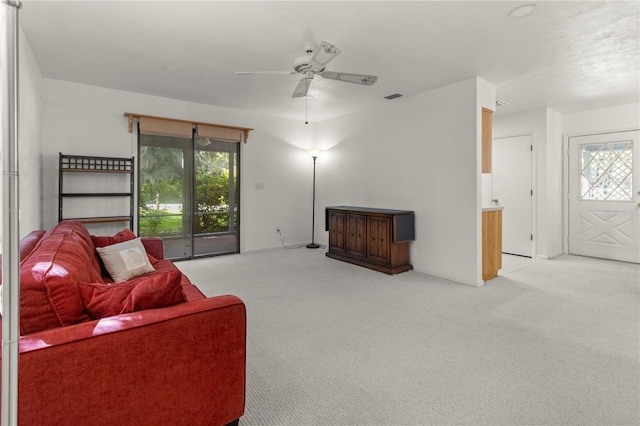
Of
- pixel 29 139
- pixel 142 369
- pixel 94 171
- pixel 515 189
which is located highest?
pixel 29 139

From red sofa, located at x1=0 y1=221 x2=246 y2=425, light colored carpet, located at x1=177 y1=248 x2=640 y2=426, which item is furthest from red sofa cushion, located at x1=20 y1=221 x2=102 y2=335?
light colored carpet, located at x1=177 y1=248 x2=640 y2=426

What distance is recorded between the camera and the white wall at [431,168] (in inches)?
154

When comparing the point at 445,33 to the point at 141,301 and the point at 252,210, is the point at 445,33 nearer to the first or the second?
the point at 141,301

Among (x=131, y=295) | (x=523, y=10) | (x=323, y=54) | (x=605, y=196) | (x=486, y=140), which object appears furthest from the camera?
(x=605, y=196)

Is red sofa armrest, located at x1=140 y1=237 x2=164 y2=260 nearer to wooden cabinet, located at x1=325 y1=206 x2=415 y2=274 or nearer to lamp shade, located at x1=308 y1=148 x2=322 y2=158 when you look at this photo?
wooden cabinet, located at x1=325 y1=206 x2=415 y2=274

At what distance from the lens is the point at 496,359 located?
220 cm

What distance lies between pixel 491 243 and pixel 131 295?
408 centimetres

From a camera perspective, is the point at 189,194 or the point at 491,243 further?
the point at 189,194

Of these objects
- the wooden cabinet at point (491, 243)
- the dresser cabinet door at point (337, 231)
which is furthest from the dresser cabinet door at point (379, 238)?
the wooden cabinet at point (491, 243)

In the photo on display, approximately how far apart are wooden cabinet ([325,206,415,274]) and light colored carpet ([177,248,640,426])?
0.47 m

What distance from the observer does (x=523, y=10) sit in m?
2.44

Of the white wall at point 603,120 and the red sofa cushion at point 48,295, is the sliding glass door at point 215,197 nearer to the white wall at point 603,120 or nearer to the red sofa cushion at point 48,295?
the red sofa cushion at point 48,295

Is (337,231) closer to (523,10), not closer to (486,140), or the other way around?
(486,140)

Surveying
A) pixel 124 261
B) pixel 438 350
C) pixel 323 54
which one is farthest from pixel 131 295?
pixel 323 54
